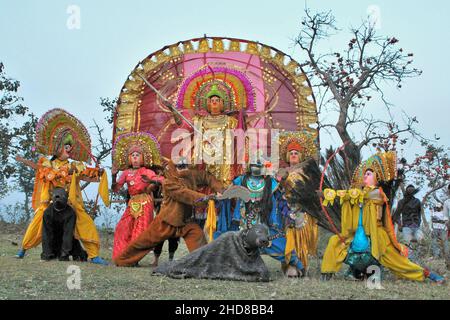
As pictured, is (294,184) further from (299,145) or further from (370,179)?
(370,179)

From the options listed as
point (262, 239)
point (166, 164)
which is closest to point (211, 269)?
point (262, 239)

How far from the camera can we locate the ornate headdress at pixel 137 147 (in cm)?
825

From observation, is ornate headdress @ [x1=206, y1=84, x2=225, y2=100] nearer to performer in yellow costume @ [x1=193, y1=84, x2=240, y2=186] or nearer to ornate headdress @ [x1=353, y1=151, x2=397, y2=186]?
performer in yellow costume @ [x1=193, y1=84, x2=240, y2=186]

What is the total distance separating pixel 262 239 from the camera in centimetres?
616

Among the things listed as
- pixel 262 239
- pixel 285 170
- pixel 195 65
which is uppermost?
pixel 195 65

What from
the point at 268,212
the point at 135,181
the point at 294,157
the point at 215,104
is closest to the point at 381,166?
the point at 268,212

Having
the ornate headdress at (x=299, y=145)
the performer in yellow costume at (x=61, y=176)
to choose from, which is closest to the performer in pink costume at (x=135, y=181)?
the performer in yellow costume at (x=61, y=176)

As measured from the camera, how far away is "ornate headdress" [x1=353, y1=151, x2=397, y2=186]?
6555 millimetres

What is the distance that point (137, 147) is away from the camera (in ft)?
26.9

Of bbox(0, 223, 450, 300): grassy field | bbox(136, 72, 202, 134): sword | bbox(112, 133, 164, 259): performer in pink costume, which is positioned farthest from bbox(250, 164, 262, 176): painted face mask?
bbox(136, 72, 202, 134): sword
